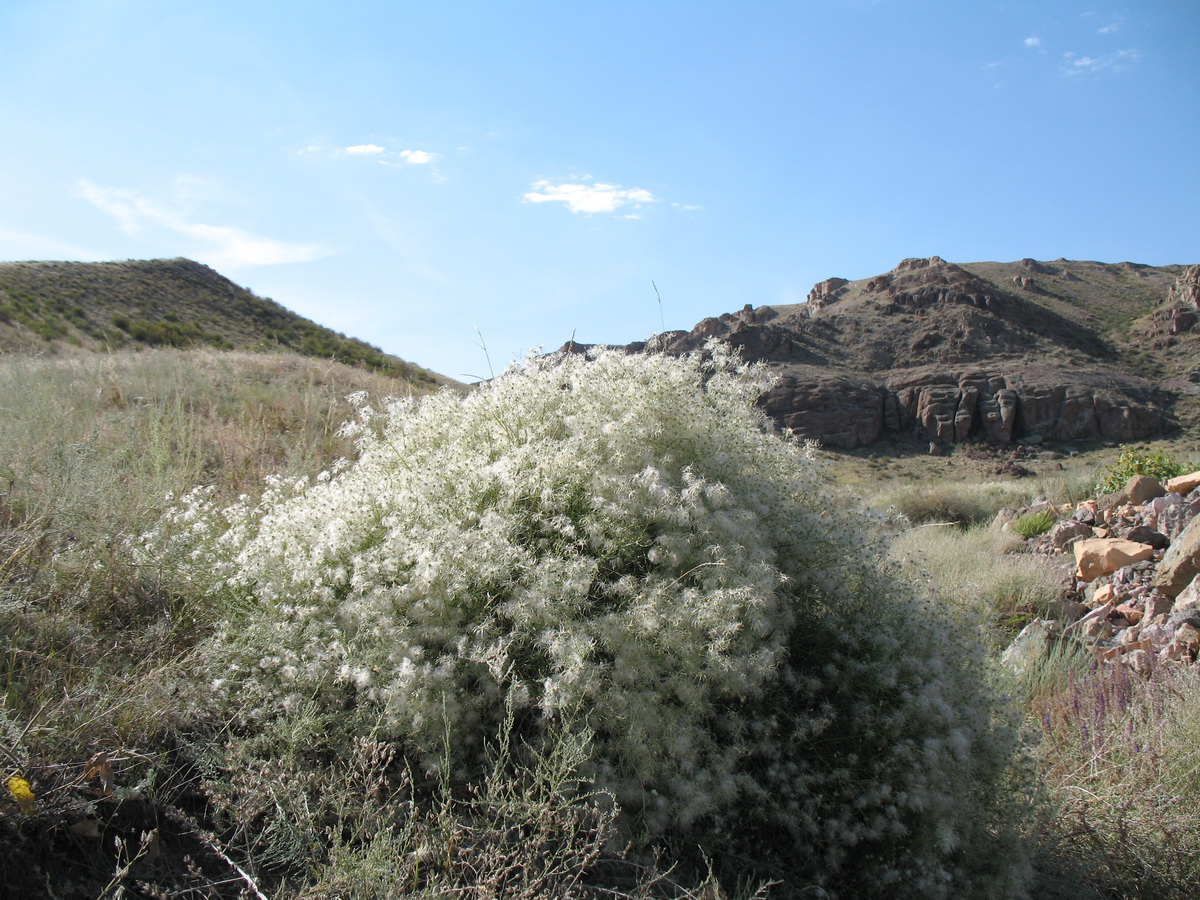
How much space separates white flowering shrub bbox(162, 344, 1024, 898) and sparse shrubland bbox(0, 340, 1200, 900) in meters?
A: 0.01

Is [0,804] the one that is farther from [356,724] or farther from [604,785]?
[604,785]

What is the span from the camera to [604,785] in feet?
7.37

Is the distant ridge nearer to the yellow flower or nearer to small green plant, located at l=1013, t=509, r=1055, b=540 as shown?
small green plant, located at l=1013, t=509, r=1055, b=540

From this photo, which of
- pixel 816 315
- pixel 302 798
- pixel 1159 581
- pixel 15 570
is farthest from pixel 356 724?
pixel 816 315

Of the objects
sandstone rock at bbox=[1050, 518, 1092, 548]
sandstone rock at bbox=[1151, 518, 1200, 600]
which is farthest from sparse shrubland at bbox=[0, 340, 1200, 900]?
sandstone rock at bbox=[1050, 518, 1092, 548]

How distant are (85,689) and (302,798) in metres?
0.90

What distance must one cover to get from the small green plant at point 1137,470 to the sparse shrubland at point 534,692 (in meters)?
9.28

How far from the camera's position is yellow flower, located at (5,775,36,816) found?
2.01m

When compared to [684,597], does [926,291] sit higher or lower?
higher

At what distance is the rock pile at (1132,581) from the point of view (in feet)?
17.2

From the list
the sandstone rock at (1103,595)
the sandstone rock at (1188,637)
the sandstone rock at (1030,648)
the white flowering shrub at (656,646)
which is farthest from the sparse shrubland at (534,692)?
the sandstone rock at (1103,595)

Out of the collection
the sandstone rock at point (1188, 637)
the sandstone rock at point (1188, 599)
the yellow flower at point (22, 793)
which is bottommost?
the sandstone rock at point (1188, 637)

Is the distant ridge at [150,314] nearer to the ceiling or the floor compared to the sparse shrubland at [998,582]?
nearer to the ceiling

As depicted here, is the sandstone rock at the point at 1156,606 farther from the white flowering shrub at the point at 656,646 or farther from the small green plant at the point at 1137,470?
the small green plant at the point at 1137,470
